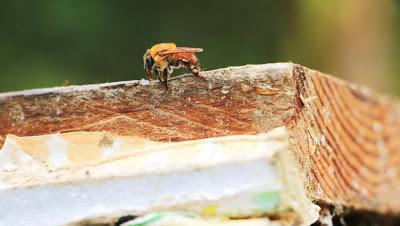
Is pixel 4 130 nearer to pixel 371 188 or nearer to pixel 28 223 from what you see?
pixel 28 223

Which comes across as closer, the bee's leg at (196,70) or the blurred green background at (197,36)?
the bee's leg at (196,70)

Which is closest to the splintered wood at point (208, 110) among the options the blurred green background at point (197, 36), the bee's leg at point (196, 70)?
the bee's leg at point (196, 70)

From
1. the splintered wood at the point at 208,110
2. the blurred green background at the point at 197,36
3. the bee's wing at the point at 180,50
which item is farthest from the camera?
the blurred green background at the point at 197,36

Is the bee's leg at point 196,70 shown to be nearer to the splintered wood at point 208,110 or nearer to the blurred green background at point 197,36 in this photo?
the splintered wood at point 208,110

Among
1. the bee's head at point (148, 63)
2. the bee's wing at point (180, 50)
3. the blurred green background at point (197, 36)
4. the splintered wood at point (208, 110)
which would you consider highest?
the blurred green background at point (197, 36)

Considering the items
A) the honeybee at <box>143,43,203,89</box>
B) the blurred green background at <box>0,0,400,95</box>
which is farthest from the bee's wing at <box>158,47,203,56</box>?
the blurred green background at <box>0,0,400,95</box>

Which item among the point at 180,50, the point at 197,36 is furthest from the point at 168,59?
the point at 197,36

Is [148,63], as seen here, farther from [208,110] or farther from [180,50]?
[208,110]
